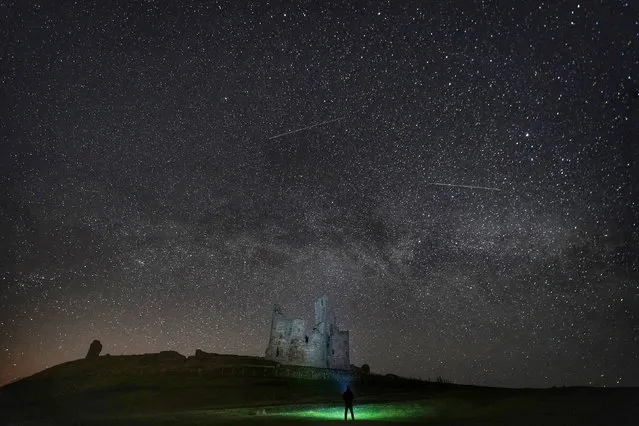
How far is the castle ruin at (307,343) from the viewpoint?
52406 mm

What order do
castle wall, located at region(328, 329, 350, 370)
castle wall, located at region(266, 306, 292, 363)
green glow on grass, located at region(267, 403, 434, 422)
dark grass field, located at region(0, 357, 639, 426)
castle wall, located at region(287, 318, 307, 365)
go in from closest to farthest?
dark grass field, located at region(0, 357, 639, 426)
green glow on grass, located at region(267, 403, 434, 422)
castle wall, located at region(287, 318, 307, 365)
castle wall, located at region(266, 306, 292, 363)
castle wall, located at region(328, 329, 350, 370)

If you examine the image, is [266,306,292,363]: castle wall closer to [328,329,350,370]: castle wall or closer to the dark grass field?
[328,329,350,370]: castle wall

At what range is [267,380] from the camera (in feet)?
124

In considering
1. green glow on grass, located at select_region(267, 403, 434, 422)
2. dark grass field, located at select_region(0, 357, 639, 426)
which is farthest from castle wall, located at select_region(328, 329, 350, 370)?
green glow on grass, located at select_region(267, 403, 434, 422)

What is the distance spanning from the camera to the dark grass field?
59.2 feet

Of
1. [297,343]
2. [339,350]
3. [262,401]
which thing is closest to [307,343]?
A: [297,343]

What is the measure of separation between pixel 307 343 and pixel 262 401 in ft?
82.7

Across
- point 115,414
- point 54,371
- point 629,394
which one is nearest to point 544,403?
point 629,394

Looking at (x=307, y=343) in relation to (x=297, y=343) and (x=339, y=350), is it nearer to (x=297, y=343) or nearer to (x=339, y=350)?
(x=297, y=343)

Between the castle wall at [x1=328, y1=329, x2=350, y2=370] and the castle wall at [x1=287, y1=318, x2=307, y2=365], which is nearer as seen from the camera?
the castle wall at [x1=287, y1=318, x2=307, y2=365]

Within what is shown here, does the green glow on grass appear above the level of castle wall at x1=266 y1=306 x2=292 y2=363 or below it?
below

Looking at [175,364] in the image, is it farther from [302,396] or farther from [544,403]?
[544,403]

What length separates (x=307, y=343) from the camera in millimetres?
52875

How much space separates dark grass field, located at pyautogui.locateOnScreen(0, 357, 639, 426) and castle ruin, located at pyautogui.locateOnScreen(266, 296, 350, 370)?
1189cm
